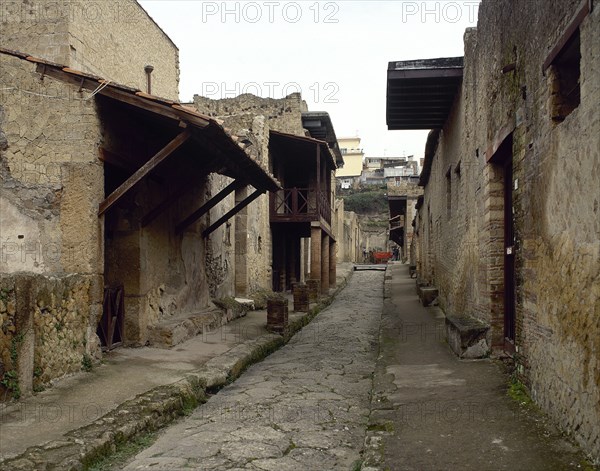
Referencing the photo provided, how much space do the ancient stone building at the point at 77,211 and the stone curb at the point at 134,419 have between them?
0.97m

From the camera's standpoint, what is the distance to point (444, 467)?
10.6ft

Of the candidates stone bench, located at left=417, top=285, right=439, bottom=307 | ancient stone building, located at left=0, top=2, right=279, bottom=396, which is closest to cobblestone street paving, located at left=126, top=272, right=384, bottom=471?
ancient stone building, located at left=0, top=2, right=279, bottom=396

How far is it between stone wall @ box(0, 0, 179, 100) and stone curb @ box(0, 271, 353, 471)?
268 inches

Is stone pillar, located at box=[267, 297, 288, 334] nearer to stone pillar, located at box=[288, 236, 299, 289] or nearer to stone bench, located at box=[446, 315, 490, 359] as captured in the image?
stone bench, located at box=[446, 315, 490, 359]

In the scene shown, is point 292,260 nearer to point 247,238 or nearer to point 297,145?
point 297,145

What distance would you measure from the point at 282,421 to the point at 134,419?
120cm

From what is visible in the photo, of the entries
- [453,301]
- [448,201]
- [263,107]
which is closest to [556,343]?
[453,301]

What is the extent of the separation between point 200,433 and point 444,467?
1994mm

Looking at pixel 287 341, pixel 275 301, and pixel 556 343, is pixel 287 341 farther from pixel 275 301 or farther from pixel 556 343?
pixel 556 343

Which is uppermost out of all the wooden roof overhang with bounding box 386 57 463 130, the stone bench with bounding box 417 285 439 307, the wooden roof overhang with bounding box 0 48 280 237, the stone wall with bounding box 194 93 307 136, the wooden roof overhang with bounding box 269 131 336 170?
the stone wall with bounding box 194 93 307 136

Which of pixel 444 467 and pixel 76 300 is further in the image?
pixel 76 300

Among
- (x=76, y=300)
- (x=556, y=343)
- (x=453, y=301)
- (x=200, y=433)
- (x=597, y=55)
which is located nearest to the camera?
(x=597, y=55)

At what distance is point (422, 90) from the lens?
966 centimetres

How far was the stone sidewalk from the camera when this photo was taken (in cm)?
329
